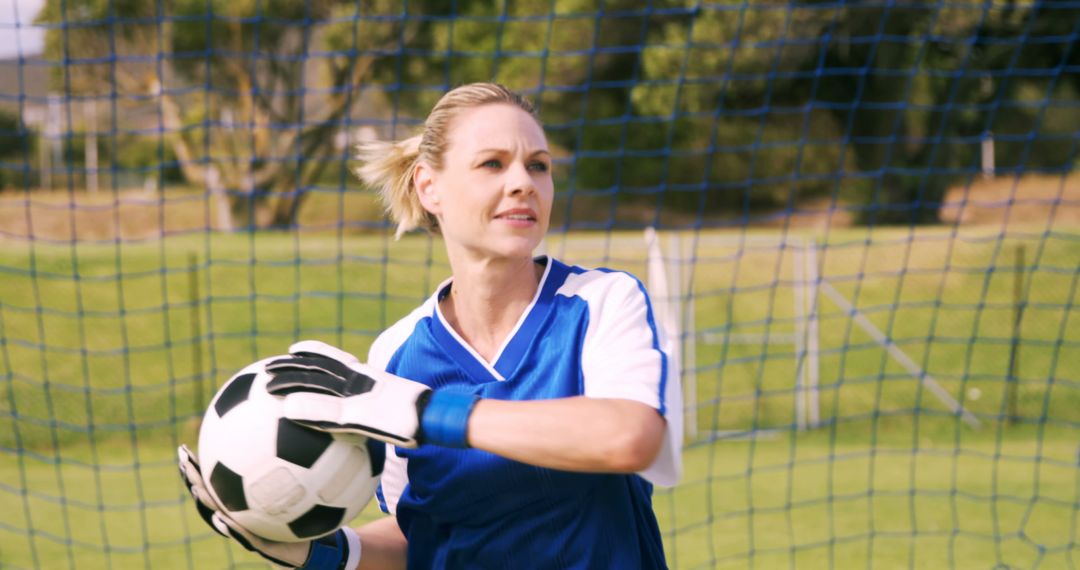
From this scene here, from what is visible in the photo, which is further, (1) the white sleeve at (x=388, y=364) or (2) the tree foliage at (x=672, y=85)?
(2) the tree foliage at (x=672, y=85)

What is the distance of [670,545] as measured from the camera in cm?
567

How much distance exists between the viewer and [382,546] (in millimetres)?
2402

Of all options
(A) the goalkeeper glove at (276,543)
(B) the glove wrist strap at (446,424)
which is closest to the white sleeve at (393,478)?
Result: (A) the goalkeeper glove at (276,543)

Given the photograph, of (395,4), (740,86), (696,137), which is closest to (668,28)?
(740,86)

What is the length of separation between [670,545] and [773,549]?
50cm

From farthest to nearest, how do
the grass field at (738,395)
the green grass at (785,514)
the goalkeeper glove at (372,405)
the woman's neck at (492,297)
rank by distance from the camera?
the grass field at (738,395) < the green grass at (785,514) < the woman's neck at (492,297) < the goalkeeper glove at (372,405)

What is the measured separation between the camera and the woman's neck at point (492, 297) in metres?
2.22

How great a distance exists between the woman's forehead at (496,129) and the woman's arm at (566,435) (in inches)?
21.3

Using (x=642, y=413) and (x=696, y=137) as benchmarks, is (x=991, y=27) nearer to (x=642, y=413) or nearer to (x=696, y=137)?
(x=696, y=137)

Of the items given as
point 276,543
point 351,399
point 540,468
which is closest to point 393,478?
point 276,543

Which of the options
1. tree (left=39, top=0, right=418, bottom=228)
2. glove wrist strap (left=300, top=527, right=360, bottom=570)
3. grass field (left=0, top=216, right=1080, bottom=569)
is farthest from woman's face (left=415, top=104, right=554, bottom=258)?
tree (left=39, top=0, right=418, bottom=228)

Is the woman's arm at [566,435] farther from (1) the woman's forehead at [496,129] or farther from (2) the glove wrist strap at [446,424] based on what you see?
(1) the woman's forehead at [496,129]

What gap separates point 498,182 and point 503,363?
341mm

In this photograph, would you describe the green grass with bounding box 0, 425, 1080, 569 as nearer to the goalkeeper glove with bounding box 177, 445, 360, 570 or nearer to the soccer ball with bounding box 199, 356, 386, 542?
the goalkeeper glove with bounding box 177, 445, 360, 570
